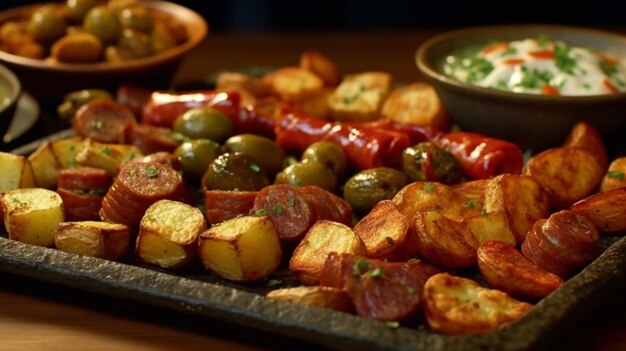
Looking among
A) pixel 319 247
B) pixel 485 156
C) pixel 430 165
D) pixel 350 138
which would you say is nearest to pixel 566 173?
pixel 485 156

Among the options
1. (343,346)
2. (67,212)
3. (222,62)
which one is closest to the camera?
(343,346)

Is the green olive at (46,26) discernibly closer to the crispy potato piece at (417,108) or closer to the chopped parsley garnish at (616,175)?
the crispy potato piece at (417,108)

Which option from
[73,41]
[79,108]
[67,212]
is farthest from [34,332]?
[73,41]

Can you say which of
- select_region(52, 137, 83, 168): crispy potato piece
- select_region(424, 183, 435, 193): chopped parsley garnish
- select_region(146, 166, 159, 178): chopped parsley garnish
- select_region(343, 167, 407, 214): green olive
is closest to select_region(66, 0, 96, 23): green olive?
select_region(52, 137, 83, 168): crispy potato piece

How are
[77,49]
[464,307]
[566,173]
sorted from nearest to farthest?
[464,307] < [566,173] < [77,49]

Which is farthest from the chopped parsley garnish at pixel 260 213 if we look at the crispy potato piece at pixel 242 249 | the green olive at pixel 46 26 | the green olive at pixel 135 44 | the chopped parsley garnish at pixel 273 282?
the green olive at pixel 46 26

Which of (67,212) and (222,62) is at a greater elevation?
(67,212)

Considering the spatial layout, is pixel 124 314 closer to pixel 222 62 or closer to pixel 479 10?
pixel 222 62

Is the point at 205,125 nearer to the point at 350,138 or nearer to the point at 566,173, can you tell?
the point at 350,138
